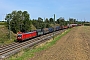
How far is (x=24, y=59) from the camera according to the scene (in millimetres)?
17016

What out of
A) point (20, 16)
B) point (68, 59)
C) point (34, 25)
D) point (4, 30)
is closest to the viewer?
point (68, 59)

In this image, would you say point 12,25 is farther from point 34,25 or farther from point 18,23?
point 34,25

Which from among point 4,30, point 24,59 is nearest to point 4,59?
point 24,59

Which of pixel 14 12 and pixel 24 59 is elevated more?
pixel 14 12

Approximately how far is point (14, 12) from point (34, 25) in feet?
105

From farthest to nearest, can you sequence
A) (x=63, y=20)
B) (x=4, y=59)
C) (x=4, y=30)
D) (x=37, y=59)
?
(x=63, y=20)
(x=4, y=30)
(x=4, y=59)
(x=37, y=59)

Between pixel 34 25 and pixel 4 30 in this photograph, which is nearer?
pixel 4 30

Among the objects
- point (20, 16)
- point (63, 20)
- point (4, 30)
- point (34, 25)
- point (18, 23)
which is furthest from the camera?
point (63, 20)

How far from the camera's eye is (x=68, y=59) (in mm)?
14906

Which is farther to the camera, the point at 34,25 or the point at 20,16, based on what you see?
the point at 34,25

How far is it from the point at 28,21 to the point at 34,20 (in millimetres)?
27437

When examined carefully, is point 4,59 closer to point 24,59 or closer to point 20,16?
point 24,59

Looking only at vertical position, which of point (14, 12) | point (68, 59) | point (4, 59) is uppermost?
point (14, 12)

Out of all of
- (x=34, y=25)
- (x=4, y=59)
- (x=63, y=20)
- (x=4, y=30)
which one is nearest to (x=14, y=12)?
(x=4, y=30)
